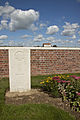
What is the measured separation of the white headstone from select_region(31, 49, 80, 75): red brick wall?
3050 mm

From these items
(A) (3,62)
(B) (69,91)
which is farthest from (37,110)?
(A) (3,62)

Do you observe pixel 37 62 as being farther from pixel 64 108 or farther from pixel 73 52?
pixel 64 108

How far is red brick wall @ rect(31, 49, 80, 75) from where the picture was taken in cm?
711

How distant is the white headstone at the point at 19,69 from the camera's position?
3.89 meters

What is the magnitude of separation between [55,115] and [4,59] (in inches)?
198

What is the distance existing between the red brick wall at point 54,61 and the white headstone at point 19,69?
10.0 feet

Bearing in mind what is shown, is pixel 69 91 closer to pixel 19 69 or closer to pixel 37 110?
pixel 37 110

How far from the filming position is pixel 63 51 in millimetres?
7547

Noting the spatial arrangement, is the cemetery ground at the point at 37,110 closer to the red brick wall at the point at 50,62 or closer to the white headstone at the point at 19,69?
the white headstone at the point at 19,69

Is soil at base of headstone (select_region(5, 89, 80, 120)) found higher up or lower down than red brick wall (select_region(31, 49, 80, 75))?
lower down

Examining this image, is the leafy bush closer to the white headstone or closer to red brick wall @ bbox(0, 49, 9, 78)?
the white headstone

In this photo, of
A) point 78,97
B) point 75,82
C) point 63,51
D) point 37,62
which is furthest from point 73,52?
point 78,97

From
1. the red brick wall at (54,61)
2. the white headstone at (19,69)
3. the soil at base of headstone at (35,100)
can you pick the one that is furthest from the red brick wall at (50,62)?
the soil at base of headstone at (35,100)

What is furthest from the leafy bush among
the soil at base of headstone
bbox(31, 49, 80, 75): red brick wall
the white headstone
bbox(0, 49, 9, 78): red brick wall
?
bbox(0, 49, 9, 78): red brick wall
